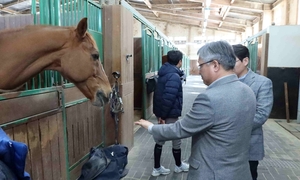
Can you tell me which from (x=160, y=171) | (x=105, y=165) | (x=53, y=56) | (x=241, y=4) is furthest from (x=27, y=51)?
(x=241, y=4)

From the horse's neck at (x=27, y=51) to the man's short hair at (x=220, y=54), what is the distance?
35.3 inches

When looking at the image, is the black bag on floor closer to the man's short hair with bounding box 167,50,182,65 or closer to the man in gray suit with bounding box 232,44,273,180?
the man in gray suit with bounding box 232,44,273,180

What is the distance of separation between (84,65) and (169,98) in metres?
1.30

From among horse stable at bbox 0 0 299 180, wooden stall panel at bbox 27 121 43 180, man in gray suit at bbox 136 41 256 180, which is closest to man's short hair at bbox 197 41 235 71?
man in gray suit at bbox 136 41 256 180

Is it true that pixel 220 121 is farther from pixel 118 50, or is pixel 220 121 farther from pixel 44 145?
pixel 118 50

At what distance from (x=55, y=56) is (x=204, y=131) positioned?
102cm

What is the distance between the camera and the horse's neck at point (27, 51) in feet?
4.23

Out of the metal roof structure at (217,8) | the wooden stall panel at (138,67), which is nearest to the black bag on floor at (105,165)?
the wooden stall panel at (138,67)

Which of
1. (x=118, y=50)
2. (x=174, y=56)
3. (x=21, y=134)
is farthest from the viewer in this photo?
(x=118, y=50)

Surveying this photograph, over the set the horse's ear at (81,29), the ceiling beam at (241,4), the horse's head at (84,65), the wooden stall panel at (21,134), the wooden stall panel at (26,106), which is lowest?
the wooden stall panel at (21,134)

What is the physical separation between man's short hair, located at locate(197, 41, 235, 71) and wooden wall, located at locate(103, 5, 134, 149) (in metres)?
1.99

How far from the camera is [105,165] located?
6.11 feet

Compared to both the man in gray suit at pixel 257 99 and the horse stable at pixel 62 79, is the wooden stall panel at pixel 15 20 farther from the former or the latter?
the man in gray suit at pixel 257 99

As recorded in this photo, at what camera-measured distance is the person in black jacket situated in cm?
266
